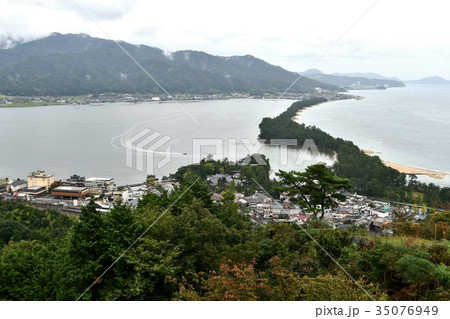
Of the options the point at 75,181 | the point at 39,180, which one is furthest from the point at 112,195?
the point at 39,180

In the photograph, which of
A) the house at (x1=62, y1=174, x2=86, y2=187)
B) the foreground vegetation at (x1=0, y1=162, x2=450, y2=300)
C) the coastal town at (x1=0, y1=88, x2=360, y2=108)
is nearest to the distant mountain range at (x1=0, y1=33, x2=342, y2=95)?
the coastal town at (x1=0, y1=88, x2=360, y2=108)

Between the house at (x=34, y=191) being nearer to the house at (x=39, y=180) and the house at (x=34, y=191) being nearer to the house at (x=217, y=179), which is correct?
the house at (x=39, y=180)

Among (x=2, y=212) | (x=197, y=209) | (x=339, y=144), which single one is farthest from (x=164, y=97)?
(x=197, y=209)

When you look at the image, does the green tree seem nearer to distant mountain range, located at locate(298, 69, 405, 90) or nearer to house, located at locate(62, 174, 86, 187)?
house, located at locate(62, 174, 86, 187)

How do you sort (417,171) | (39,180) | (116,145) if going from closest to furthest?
(39,180), (417,171), (116,145)

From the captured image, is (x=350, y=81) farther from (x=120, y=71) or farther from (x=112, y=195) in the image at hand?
(x=112, y=195)

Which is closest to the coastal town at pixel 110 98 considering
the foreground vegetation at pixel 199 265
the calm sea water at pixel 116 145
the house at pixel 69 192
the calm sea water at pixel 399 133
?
the calm sea water at pixel 399 133
